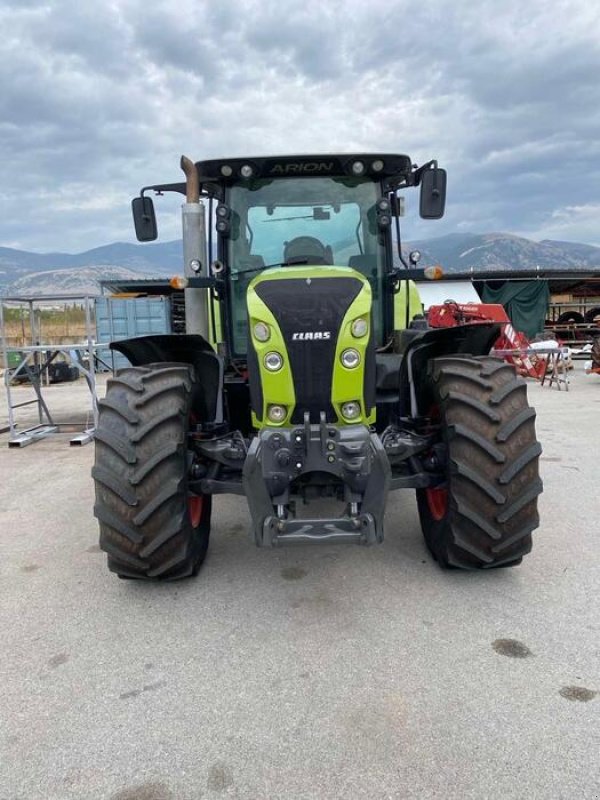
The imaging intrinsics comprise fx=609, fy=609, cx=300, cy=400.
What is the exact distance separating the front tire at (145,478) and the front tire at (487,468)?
4.80ft

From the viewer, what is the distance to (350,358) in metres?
3.23

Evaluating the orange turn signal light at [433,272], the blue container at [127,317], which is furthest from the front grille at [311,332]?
the blue container at [127,317]

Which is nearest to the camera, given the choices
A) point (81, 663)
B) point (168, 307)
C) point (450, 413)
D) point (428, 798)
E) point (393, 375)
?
point (428, 798)

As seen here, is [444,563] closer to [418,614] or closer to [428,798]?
[418,614]

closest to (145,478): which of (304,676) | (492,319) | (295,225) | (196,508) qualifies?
(196,508)

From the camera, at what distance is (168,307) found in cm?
2200

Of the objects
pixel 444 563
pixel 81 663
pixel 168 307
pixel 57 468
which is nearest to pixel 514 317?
pixel 168 307

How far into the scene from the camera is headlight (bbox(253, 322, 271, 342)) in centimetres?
322

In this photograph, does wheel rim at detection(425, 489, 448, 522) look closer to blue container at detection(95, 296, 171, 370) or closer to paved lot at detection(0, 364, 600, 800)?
paved lot at detection(0, 364, 600, 800)

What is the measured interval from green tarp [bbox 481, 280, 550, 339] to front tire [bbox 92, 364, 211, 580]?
21.3 metres

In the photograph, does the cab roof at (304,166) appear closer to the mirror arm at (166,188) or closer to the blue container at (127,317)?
the mirror arm at (166,188)

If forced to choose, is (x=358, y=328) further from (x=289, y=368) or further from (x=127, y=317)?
(x=127, y=317)

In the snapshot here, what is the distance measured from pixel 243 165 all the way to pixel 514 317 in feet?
67.7

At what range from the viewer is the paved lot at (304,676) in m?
2.06
